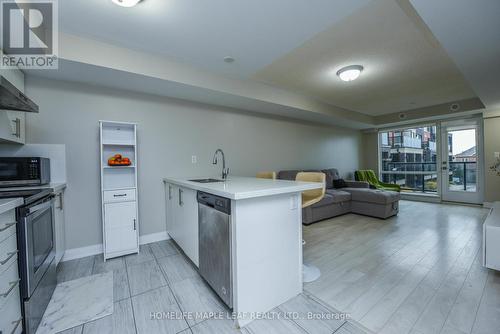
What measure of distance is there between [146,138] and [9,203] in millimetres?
1918

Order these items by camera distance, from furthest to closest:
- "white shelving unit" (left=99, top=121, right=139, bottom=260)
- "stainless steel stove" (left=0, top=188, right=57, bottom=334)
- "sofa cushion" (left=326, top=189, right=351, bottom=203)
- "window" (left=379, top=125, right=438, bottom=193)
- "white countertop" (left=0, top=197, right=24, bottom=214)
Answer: "window" (left=379, top=125, right=438, bottom=193) < "sofa cushion" (left=326, top=189, right=351, bottom=203) < "white shelving unit" (left=99, top=121, right=139, bottom=260) < "stainless steel stove" (left=0, top=188, right=57, bottom=334) < "white countertop" (left=0, top=197, right=24, bottom=214)

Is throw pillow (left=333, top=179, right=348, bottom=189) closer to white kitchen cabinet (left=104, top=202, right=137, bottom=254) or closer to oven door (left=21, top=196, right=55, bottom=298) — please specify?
white kitchen cabinet (left=104, top=202, right=137, bottom=254)

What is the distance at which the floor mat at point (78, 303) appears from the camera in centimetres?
150

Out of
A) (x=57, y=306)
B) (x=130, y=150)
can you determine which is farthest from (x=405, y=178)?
(x=57, y=306)

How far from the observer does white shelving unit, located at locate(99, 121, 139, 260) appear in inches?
97.7

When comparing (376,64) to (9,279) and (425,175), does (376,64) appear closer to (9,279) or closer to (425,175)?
(9,279)

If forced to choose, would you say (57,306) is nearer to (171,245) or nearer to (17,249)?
(17,249)

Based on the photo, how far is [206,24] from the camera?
6.55ft

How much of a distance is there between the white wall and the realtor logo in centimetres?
43

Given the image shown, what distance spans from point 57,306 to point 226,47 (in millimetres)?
2929

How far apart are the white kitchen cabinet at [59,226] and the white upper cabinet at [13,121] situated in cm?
66

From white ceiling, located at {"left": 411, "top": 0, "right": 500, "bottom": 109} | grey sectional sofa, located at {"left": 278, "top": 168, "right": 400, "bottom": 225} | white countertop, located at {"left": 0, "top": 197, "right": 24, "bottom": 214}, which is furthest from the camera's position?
grey sectional sofa, located at {"left": 278, "top": 168, "right": 400, "bottom": 225}

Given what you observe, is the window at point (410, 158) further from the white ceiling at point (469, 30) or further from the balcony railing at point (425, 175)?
the white ceiling at point (469, 30)

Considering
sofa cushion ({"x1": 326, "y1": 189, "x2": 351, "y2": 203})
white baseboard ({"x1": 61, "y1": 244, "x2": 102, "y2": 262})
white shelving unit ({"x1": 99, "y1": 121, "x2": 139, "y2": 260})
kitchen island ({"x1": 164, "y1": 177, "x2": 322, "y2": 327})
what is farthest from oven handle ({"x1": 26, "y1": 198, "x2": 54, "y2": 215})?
sofa cushion ({"x1": 326, "y1": 189, "x2": 351, "y2": 203})
